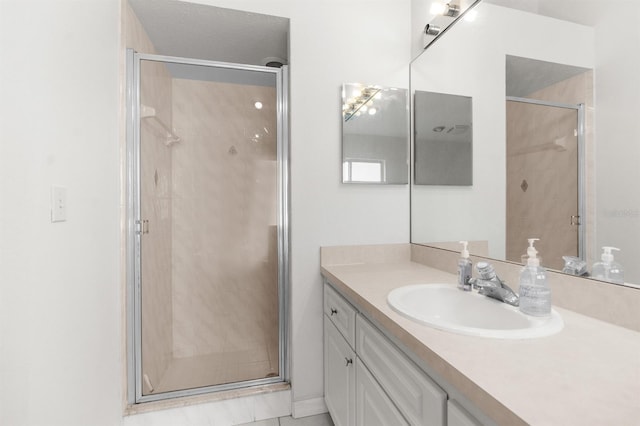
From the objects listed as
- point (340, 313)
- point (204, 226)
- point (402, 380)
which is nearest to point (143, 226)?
point (204, 226)

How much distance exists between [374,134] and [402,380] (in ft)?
4.18

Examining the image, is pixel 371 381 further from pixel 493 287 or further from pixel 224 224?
pixel 224 224

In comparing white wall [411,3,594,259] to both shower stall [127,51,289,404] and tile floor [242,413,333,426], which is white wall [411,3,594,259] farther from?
tile floor [242,413,333,426]

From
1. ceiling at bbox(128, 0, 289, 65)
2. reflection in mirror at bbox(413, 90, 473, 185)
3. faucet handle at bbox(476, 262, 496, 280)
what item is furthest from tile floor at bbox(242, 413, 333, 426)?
ceiling at bbox(128, 0, 289, 65)

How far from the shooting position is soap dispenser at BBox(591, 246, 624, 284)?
0.82 metres

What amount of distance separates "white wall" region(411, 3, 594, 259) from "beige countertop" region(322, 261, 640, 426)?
1.72ft

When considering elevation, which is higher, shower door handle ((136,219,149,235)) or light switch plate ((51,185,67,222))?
light switch plate ((51,185,67,222))

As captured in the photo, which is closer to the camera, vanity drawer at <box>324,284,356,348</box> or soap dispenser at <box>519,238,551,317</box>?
soap dispenser at <box>519,238,551,317</box>

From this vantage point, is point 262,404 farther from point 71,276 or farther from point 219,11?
point 219,11

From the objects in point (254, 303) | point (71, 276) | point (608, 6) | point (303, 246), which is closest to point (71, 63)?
point (71, 276)

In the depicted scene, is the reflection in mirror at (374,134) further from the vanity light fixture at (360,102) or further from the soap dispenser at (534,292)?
the soap dispenser at (534,292)

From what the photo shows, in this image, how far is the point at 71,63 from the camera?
1.01m

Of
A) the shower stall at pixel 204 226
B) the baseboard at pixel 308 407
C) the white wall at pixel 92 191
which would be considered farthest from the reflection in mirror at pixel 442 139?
the baseboard at pixel 308 407

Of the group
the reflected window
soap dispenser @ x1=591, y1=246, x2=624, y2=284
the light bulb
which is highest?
the light bulb
